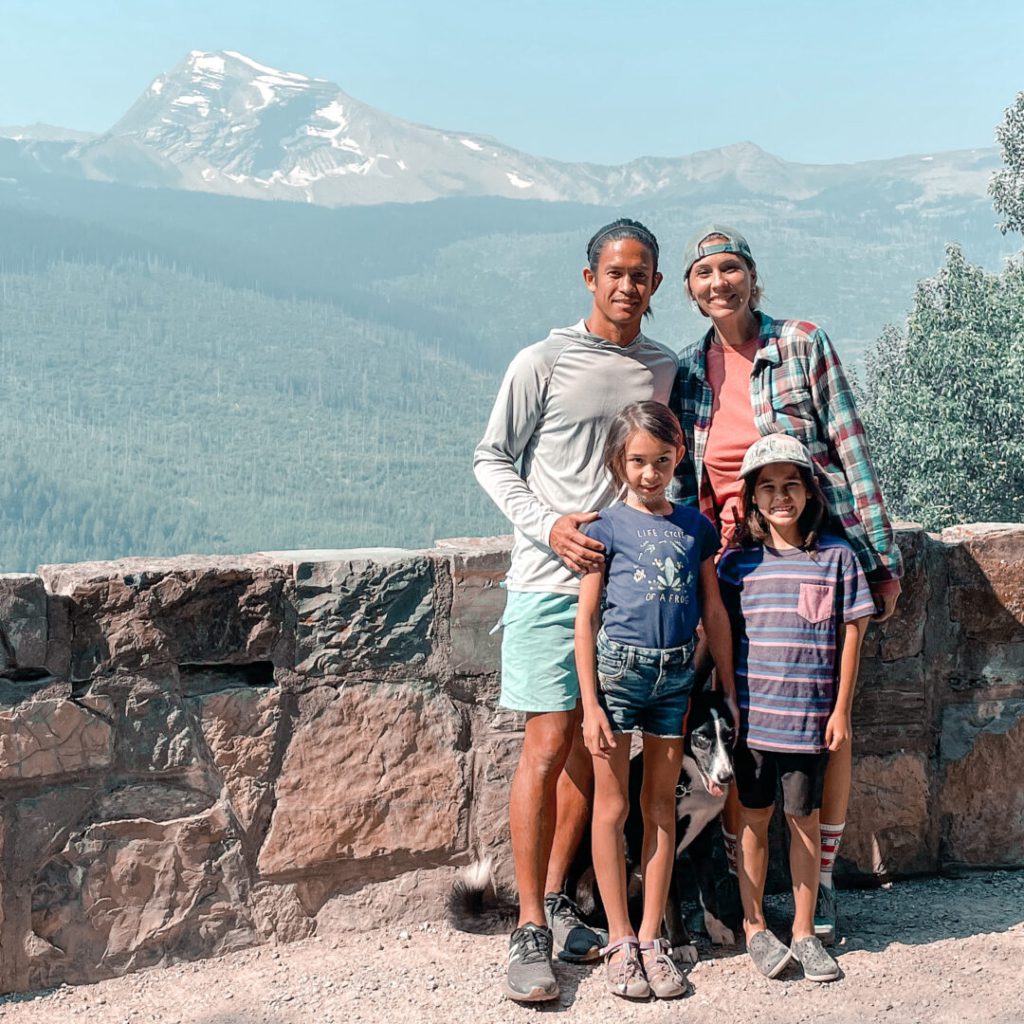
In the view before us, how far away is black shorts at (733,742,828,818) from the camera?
A: 8.17 ft

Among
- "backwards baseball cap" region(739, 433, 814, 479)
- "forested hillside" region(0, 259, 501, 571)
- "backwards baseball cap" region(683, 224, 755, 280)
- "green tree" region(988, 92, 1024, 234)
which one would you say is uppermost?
"green tree" region(988, 92, 1024, 234)

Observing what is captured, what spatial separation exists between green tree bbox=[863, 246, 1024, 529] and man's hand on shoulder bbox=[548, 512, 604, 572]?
21.2m

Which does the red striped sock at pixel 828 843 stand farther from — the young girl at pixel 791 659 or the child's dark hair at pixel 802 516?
the child's dark hair at pixel 802 516

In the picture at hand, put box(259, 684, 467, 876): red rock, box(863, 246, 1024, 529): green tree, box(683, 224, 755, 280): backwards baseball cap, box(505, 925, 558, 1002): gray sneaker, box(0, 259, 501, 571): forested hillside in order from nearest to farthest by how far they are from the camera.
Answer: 1. box(505, 925, 558, 1002): gray sneaker
2. box(683, 224, 755, 280): backwards baseball cap
3. box(259, 684, 467, 876): red rock
4. box(863, 246, 1024, 529): green tree
5. box(0, 259, 501, 571): forested hillside

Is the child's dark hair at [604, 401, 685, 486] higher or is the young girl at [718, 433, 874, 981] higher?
the child's dark hair at [604, 401, 685, 486]

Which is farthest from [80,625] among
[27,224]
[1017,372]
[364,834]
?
[27,224]

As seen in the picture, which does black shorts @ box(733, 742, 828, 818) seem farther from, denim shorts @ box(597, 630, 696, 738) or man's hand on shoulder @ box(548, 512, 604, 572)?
man's hand on shoulder @ box(548, 512, 604, 572)

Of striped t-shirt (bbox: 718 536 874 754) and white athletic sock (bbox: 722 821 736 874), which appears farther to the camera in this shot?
white athletic sock (bbox: 722 821 736 874)

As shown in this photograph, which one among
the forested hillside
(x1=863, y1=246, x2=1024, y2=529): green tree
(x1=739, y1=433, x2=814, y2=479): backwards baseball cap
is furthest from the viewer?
the forested hillside

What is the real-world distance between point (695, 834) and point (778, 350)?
3.53ft

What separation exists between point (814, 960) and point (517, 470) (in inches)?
47.1

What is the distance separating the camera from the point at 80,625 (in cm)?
245

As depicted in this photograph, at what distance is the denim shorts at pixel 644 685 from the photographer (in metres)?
2.37

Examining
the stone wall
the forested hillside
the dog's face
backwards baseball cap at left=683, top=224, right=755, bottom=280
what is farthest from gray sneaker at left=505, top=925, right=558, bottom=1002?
the forested hillside
